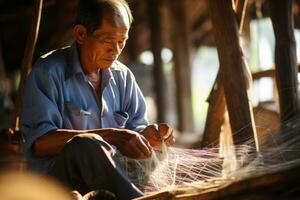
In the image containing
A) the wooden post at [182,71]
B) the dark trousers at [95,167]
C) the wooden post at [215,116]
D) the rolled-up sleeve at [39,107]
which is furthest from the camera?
the wooden post at [182,71]

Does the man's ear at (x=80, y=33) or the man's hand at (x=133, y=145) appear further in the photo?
the man's ear at (x=80, y=33)

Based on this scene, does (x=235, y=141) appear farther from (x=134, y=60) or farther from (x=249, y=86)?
(x=134, y=60)

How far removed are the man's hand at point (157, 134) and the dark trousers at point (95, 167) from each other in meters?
0.39

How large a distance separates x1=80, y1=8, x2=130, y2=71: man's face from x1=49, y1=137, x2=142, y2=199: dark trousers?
0.66 metres

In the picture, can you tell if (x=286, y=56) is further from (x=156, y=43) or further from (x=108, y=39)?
(x=156, y=43)

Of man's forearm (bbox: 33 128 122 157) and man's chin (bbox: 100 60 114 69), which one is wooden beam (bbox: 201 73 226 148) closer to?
man's chin (bbox: 100 60 114 69)

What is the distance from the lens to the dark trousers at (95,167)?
297 cm

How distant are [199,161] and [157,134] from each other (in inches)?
9.5

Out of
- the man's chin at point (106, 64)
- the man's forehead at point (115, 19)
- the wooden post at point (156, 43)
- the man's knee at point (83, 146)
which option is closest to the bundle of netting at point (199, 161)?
the man's knee at point (83, 146)

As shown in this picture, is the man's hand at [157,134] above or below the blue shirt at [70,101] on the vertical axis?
below

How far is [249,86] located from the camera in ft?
12.1

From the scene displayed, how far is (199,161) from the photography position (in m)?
3.37

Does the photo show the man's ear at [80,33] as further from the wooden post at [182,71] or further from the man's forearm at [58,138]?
the wooden post at [182,71]

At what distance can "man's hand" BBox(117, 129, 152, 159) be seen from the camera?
123 inches
